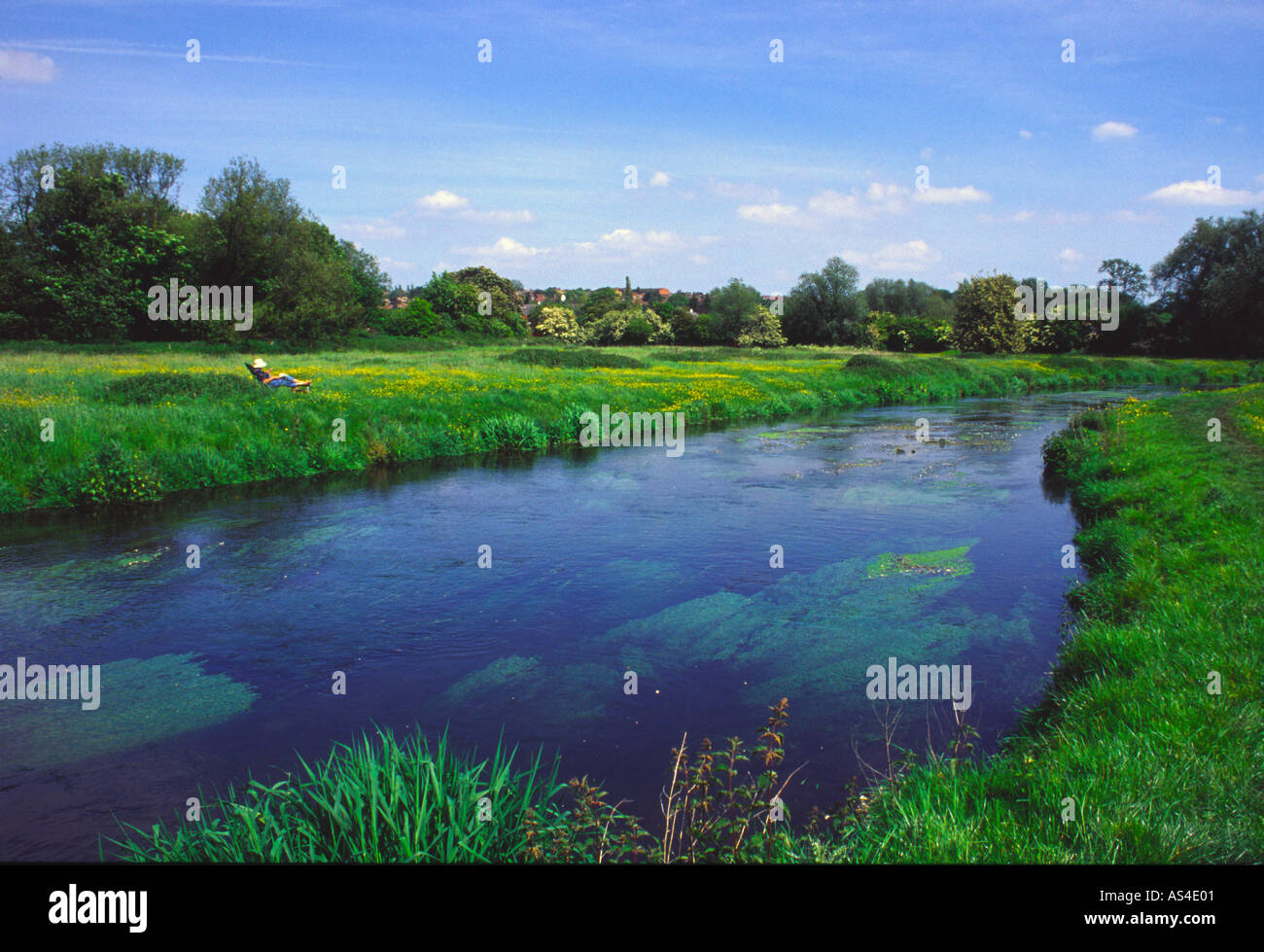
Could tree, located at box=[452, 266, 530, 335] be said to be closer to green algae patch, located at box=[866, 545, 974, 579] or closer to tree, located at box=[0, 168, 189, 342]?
tree, located at box=[0, 168, 189, 342]

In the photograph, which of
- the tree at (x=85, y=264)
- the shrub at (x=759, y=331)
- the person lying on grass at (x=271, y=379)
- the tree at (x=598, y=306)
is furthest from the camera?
the tree at (x=598, y=306)

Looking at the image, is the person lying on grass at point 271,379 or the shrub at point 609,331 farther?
the shrub at point 609,331

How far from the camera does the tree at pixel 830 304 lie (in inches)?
2886

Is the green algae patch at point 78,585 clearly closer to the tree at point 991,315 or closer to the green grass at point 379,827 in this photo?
the green grass at point 379,827

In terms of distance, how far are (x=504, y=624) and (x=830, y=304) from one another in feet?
232

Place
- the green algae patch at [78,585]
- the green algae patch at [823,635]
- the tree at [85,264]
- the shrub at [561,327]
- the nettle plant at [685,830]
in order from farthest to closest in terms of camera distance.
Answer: the shrub at [561,327]
the tree at [85,264]
the green algae patch at [78,585]
the green algae patch at [823,635]
the nettle plant at [685,830]

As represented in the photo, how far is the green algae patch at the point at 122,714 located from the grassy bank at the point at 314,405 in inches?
325

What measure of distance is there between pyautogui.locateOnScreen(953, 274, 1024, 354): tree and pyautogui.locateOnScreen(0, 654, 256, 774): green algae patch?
6451 centimetres

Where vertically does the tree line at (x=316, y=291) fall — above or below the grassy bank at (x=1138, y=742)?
above

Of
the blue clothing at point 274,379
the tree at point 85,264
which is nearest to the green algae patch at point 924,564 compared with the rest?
the blue clothing at point 274,379

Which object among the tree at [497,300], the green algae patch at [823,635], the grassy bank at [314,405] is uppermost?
the tree at [497,300]

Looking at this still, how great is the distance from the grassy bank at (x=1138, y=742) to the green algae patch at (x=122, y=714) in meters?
5.25
